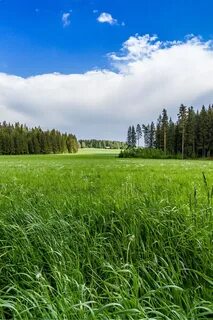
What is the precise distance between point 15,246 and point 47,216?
1.29 metres

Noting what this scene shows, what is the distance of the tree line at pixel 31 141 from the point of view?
475 feet

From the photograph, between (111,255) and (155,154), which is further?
(155,154)

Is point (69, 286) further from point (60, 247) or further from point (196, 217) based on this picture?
point (196, 217)

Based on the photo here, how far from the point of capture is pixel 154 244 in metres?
4.10

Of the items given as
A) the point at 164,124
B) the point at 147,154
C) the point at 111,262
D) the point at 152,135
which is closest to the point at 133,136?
the point at 152,135

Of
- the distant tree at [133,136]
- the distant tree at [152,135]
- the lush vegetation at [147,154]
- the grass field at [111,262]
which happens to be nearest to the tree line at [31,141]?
the distant tree at [133,136]

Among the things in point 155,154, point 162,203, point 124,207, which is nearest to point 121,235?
point 124,207

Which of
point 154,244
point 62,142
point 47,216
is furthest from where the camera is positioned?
point 62,142

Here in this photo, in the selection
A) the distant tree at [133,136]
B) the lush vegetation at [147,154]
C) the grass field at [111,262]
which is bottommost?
the lush vegetation at [147,154]

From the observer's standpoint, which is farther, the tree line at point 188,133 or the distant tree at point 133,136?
the distant tree at point 133,136

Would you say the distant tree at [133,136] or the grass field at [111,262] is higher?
the distant tree at [133,136]

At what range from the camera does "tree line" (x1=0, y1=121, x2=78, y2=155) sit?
14488cm

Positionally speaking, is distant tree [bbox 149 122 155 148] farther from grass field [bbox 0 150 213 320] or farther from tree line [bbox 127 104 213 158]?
grass field [bbox 0 150 213 320]

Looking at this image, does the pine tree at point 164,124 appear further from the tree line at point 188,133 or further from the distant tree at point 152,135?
the distant tree at point 152,135
